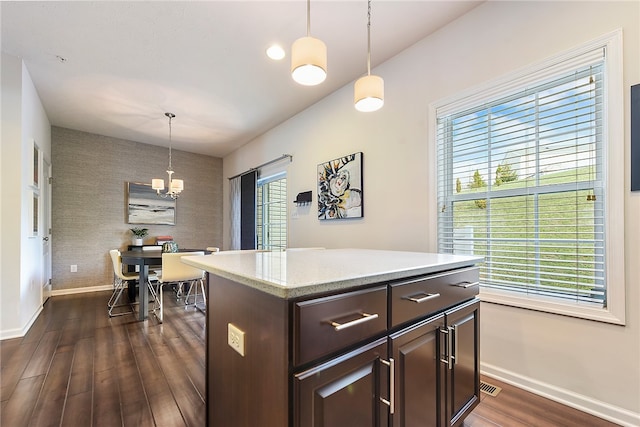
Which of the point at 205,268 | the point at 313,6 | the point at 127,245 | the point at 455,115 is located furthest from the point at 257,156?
the point at 205,268

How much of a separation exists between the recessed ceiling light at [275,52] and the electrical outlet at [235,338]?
2396mm

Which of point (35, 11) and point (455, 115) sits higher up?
point (35, 11)

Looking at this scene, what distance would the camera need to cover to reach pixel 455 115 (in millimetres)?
2275

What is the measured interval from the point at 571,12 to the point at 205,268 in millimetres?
2516

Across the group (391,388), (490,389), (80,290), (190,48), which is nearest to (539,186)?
(490,389)

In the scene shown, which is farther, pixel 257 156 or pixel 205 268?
pixel 257 156

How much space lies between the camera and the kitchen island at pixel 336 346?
80 centimetres

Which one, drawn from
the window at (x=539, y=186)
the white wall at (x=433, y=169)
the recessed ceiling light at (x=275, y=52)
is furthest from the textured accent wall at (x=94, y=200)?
the window at (x=539, y=186)

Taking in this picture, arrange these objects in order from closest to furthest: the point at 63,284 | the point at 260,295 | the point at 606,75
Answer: the point at 260,295 → the point at 606,75 → the point at 63,284

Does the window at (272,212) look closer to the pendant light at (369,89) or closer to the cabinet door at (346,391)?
the pendant light at (369,89)

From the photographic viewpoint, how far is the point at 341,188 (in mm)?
3244

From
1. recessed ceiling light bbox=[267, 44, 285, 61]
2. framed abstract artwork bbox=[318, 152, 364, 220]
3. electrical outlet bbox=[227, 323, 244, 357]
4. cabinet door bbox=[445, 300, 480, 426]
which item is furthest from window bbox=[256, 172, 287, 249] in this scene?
electrical outlet bbox=[227, 323, 244, 357]

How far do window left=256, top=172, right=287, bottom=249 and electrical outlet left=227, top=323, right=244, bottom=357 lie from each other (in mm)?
3282

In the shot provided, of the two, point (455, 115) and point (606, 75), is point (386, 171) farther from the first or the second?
point (606, 75)
